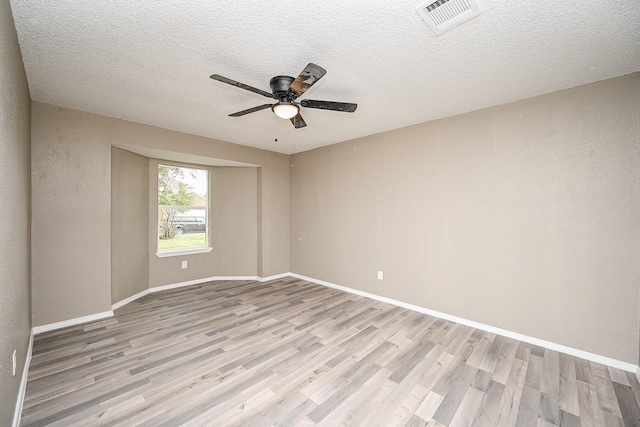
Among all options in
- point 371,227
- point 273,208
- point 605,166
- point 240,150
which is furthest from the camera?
point 273,208

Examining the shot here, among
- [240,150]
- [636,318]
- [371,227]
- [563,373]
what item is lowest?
[563,373]

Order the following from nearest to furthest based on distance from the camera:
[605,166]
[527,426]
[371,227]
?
[527,426] → [605,166] → [371,227]

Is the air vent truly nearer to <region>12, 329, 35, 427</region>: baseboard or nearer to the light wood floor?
the light wood floor

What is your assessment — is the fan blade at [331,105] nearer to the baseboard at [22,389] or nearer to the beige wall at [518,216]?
the beige wall at [518,216]

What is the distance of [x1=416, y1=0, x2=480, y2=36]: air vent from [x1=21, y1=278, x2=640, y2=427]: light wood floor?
2577 millimetres

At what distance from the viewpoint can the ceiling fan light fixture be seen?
227cm

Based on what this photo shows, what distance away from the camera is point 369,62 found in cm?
215

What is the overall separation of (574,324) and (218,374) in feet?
10.9

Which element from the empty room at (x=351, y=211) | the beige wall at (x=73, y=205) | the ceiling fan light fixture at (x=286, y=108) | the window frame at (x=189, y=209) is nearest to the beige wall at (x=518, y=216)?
the empty room at (x=351, y=211)

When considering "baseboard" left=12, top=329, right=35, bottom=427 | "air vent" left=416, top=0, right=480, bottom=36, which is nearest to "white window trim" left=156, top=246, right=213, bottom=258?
"baseboard" left=12, top=329, right=35, bottom=427

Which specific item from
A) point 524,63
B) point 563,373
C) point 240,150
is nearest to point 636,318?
point 563,373

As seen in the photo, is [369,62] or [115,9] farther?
[369,62]

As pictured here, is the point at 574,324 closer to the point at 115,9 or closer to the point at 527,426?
the point at 527,426

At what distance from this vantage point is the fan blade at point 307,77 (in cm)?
177
